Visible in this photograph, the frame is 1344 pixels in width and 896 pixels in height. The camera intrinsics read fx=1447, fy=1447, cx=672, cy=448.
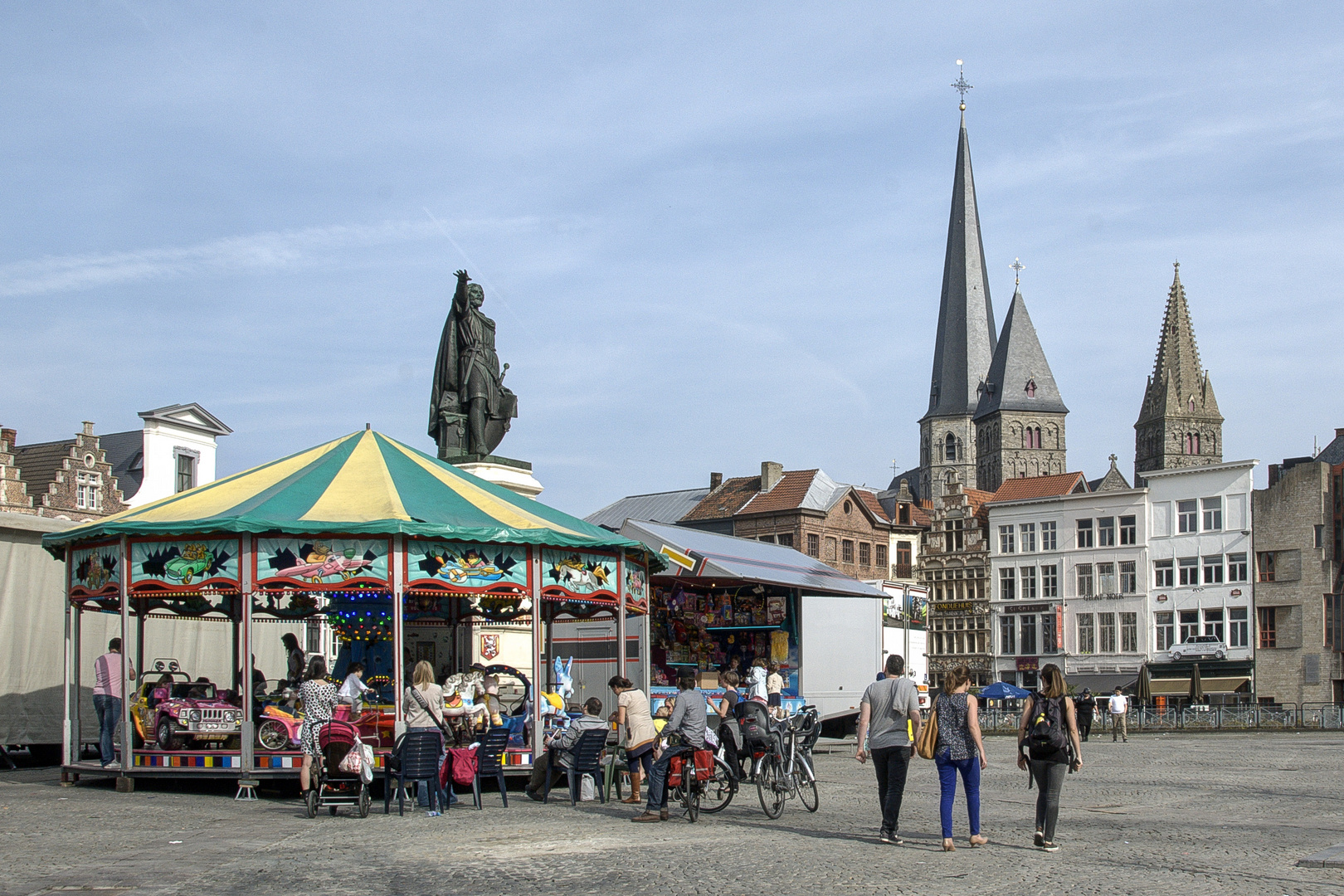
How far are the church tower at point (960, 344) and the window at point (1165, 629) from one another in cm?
7288

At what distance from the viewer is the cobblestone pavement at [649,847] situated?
9.46 m

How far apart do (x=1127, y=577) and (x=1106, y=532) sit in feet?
7.56

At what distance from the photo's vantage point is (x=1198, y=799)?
1641 centimetres

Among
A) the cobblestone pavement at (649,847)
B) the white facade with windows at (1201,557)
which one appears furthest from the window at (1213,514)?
the cobblestone pavement at (649,847)

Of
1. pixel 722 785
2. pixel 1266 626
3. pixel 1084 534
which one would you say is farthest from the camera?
pixel 1084 534

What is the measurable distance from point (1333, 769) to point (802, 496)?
57392 mm

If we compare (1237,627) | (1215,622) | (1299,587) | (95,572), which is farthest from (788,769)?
(1215,622)

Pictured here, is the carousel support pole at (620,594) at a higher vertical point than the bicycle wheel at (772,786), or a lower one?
higher

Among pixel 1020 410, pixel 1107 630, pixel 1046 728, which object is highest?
pixel 1020 410

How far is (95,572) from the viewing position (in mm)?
16656

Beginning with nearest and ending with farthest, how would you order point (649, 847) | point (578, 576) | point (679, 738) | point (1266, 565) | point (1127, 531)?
point (649, 847) → point (679, 738) → point (578, 576) → point (1266, 565) → point (1127, 531)

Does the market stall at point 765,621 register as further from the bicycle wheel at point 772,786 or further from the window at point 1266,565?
the window at point 1266,565

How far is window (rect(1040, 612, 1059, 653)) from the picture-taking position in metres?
67.6

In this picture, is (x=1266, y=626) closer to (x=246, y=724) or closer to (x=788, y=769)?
(x=788, y=769)
